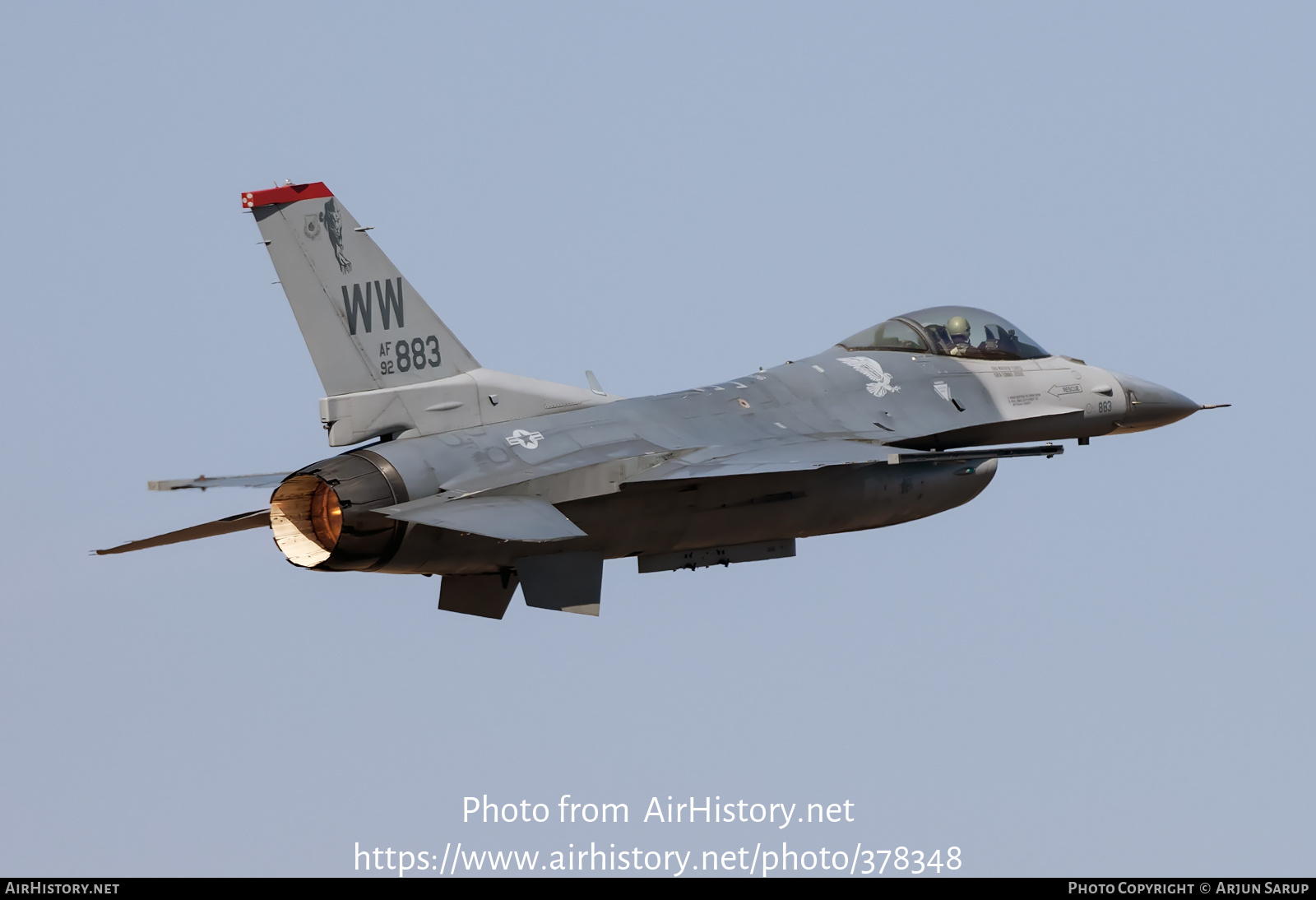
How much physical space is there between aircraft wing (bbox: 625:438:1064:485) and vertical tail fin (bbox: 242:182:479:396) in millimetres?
2326

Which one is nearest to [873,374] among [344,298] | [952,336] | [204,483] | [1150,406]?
[952,336]

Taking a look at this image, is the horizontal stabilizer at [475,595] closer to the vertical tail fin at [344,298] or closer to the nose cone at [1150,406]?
the vertical tail fin at [344,298]

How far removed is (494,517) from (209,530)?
3.39 meters

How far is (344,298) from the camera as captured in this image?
19219mm

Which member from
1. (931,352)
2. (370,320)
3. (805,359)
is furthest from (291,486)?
(931,352)

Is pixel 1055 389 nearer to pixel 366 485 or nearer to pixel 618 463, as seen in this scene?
pixel 618 463

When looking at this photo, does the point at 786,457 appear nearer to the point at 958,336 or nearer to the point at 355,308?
the point at 355,308

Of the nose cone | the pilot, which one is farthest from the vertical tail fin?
the nose cone

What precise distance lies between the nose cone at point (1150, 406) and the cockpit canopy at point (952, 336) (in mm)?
1120

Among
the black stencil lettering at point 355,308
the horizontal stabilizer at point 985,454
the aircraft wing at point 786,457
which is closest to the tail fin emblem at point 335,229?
the black stencil lettering at point 355,308

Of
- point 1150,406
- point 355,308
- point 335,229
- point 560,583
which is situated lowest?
point 560,583

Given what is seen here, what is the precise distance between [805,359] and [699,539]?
10.3 feet

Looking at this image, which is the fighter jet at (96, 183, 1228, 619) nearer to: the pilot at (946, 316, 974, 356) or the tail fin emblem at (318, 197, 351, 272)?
the tail fin emblem at (318, 197, 351, 272)

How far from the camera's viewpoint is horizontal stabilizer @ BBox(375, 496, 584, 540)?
1717cm
